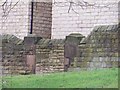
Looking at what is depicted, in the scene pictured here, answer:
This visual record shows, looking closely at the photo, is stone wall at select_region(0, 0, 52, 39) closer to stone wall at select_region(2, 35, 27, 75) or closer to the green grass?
stone wall at select_region(2, 35, 27, 75)

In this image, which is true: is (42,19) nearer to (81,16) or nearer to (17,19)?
(17,19)

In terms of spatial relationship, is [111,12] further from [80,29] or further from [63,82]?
[63,82]

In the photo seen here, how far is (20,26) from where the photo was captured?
14234 mm

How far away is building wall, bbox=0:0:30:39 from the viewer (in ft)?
46.4

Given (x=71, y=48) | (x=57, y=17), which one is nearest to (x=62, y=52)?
(x=71, y=48)

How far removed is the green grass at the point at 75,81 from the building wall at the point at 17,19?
4146mm

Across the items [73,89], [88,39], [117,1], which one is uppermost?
[117,1]

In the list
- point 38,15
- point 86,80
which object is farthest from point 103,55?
point 38,15

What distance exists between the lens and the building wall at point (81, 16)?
13.6 m

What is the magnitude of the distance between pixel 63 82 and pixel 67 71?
5.92ft

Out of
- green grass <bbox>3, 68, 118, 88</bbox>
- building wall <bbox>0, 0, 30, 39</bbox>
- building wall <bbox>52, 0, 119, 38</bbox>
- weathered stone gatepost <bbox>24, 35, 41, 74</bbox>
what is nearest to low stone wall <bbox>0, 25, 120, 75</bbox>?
weathered stone gatepost <bbox>24, 35, 41, 74</bbox>

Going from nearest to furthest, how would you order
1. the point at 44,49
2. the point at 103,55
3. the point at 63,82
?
1. the point at 63,82
2. the point at 103,55
3. the point at 44,49

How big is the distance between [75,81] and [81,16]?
16.3ft

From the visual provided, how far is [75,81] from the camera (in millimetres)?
9172
